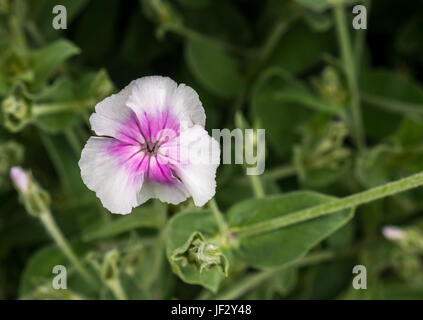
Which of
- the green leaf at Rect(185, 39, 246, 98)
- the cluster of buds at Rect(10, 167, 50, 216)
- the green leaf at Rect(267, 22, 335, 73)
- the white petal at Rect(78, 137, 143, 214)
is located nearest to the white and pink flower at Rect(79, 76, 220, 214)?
the white petal at Rect(78, 137, 143, 214)

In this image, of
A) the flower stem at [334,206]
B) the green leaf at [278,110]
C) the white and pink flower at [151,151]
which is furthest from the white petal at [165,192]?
the green leaf at [278,110]

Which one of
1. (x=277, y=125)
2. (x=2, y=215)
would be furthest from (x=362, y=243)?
(x=2, y=215)

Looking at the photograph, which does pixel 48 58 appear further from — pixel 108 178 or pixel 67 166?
pixel 108 178

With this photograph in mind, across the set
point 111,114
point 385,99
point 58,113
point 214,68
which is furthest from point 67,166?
point 385,99

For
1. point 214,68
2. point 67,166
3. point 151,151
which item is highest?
point 214,68

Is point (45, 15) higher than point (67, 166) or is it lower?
higher

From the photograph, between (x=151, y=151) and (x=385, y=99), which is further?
A: (x=385, y=99)

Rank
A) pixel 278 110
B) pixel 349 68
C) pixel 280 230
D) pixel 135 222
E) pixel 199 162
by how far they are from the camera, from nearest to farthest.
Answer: pixel 199 162 < pixel 280 230 < pixel 135 222 < pixel 349 68 < pixel 278 110

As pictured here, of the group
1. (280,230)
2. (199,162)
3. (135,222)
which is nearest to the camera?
(199,162)
